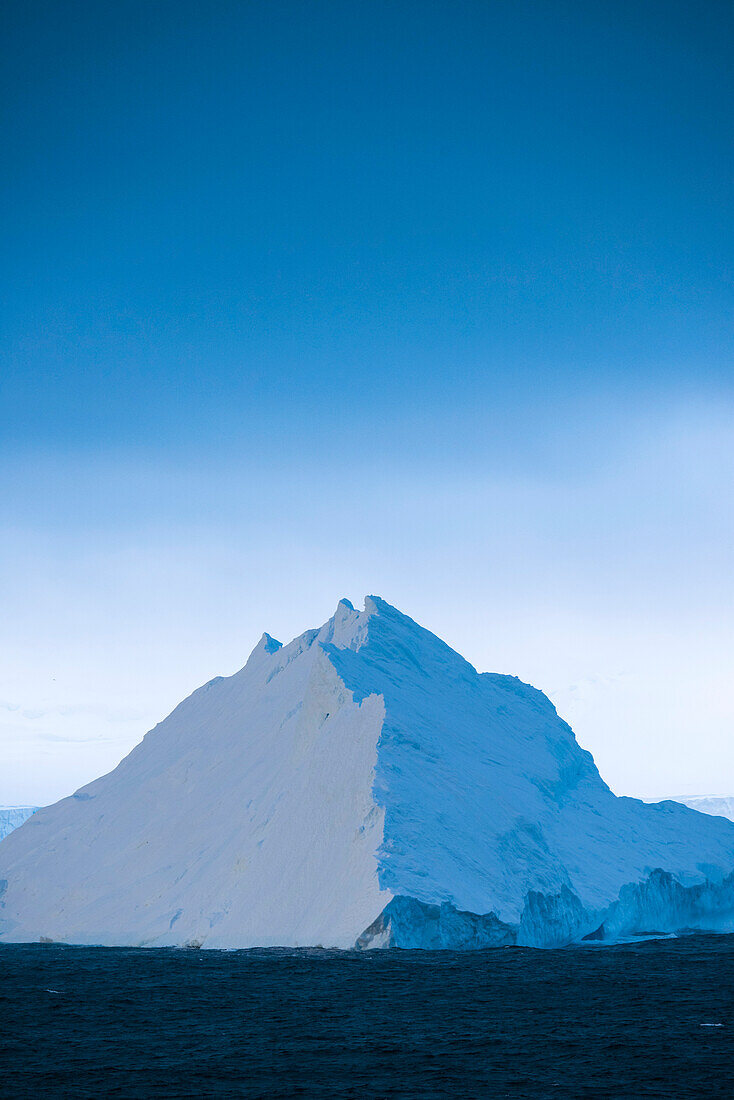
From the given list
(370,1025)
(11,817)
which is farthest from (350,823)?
(11,817)

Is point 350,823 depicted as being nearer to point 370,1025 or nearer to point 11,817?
point 370,1025

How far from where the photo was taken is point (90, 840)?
5069 centimetres

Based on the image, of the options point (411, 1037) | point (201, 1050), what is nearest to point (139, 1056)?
point (201, 1050)

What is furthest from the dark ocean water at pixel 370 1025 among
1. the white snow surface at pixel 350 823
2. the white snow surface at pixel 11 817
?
the white snow surface at pixel 11 817

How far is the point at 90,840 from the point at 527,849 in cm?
2186

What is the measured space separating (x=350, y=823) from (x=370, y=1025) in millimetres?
13741

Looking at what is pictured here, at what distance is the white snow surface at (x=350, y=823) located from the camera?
37.3m

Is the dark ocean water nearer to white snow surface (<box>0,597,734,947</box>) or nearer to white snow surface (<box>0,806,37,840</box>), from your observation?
white snow surface (<box>0,597,734,947</box>)

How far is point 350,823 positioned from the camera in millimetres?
38406

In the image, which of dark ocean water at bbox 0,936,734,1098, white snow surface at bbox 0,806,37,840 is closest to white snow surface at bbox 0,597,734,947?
dark ocean water at bbox 0,936,734,1098

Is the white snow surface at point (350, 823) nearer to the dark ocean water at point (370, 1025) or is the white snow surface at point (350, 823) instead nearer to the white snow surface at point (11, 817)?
the dark ocean water at point (370, 1025)

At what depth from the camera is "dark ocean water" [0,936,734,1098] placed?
64.7 feet

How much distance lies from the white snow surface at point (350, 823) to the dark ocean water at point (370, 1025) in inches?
85.2

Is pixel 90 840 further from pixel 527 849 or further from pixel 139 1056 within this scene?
pixel 139 1056
